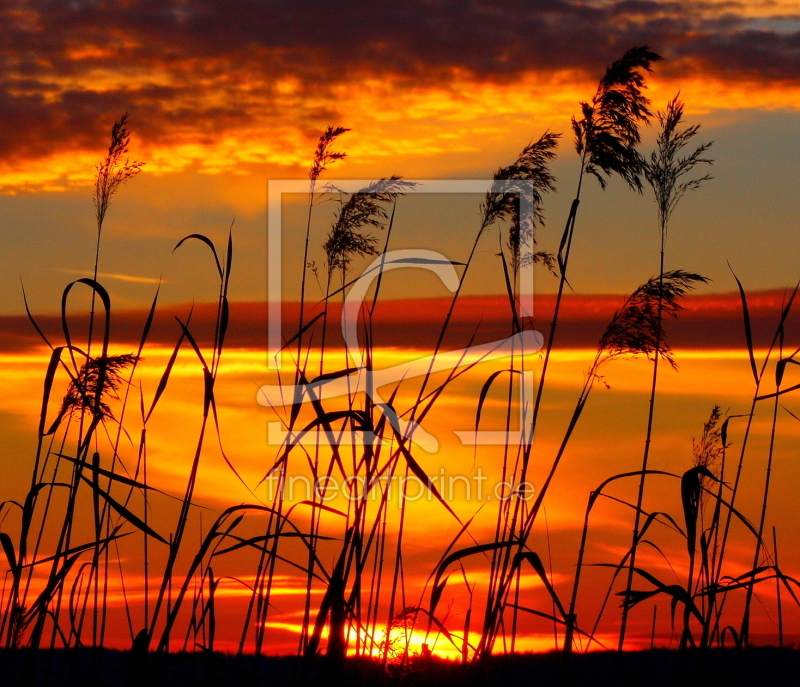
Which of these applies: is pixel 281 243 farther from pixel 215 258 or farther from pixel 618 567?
pixel 618 567

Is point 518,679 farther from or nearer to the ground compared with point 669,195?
nearer to the ground

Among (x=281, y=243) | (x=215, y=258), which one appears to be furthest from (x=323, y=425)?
(x=281, y=243)

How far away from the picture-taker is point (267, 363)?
12.2ft

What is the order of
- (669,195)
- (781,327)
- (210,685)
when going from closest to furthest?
(210,685), (781,327), (669,195)

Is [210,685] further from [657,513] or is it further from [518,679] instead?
[518,679]

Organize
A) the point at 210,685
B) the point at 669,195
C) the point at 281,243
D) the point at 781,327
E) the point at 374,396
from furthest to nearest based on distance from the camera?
1. the point at 281,243
2. the point at 669,195
3. the point at 781,327
4. the point at 374,396
5. the point at 210,685

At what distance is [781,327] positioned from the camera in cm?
335

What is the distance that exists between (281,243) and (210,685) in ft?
10.4

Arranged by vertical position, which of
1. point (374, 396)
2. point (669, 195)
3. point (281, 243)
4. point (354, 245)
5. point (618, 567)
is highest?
point (281, 243)

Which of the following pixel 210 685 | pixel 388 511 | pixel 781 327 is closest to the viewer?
pixel 210 685

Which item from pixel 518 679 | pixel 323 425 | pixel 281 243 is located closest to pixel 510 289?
pixel 323 425

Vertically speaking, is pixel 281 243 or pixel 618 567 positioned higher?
pixel 281 243

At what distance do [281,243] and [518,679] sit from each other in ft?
10.1

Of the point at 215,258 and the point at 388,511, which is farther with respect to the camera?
the point at 388,511
